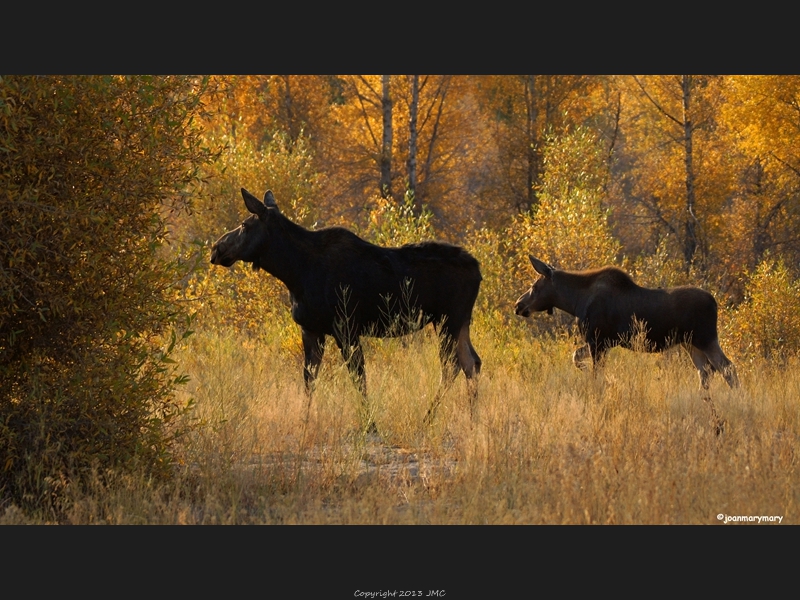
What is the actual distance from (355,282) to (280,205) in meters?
9.45

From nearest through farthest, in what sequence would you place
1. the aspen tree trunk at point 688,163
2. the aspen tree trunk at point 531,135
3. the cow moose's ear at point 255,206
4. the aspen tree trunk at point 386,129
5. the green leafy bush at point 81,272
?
the green leafy bush at point 81,272, the cow moose's ear at point 255,206, the aspen tree trunk at point 688,163, the aspen tree trunk at point 386,129, the aspen tree trunk at point 531,135

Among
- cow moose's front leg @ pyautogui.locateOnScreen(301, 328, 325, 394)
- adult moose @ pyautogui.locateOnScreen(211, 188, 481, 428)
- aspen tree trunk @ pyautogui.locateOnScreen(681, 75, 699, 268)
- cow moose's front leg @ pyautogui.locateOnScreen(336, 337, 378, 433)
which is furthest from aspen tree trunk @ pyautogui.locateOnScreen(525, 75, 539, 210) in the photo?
cow moose's front leg @ pyautogui.locateOnScreen(336, 337, 378, 433)

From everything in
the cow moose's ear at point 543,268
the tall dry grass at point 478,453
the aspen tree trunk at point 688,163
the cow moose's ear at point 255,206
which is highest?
the aspen tree trunk at point 688,163

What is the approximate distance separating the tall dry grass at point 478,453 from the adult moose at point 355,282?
0.48 m

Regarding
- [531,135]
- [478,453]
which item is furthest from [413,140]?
[478,453]

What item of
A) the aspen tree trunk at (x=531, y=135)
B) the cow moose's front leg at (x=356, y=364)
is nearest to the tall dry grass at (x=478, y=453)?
the cow moose's front leg at (x=356, y=364)

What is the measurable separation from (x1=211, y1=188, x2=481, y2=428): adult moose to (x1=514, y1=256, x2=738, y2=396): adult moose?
2299 millimetres

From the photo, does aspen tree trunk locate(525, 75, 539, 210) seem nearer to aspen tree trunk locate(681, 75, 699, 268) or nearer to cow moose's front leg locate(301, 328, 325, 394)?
aspen tree trunk locate(681, 75, 699, 268)

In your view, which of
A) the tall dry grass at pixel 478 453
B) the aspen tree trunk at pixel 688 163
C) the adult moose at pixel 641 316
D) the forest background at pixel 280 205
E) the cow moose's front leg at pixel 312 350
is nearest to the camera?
the tall dry grass at pixel 478 453

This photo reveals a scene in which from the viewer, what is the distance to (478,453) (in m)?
8.73

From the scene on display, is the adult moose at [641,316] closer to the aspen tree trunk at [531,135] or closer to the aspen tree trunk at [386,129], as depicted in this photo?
the aspen tree trunk at [386,129]

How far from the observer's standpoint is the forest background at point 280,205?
7859mm

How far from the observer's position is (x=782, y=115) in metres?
21.3

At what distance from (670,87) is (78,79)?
25319 millimetres
